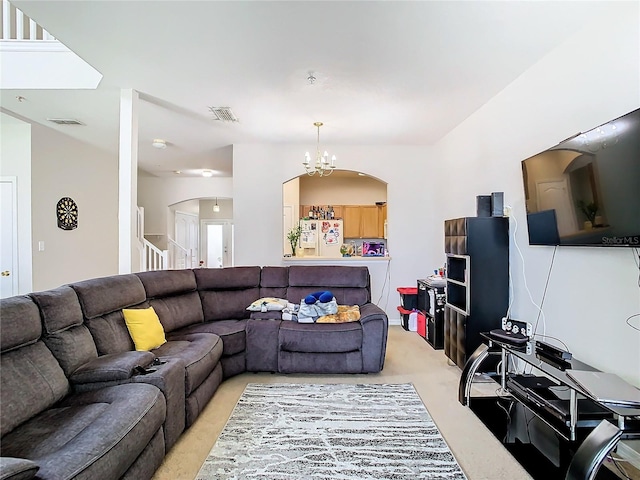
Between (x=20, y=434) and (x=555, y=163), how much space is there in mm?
3436

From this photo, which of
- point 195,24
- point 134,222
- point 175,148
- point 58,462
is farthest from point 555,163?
point 175,148

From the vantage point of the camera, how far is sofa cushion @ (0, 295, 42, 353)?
1757 mm

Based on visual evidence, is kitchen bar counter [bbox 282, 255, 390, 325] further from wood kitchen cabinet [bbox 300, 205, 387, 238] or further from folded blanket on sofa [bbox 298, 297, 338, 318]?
wood kitchen cabinet [bbox 300, 205, 387, 238]

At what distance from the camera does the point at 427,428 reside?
2479 mm

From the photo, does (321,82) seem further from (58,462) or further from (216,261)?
(216,261)

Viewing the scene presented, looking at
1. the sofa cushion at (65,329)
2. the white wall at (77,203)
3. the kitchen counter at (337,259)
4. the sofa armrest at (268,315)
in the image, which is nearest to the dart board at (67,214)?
the white wall at (77,203)

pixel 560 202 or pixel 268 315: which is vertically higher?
pixel 560 202

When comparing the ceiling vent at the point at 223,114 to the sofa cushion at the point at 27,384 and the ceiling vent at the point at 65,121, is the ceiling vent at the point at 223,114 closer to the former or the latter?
the ceiling vent at the point at 65,121

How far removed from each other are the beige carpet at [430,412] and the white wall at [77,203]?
142 inches

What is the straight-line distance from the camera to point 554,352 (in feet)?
7.55

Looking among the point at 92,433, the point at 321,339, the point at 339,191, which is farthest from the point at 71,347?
the point at 339,191

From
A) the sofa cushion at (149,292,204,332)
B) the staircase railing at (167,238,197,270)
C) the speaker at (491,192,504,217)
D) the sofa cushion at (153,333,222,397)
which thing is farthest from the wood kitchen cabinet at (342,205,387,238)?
the sofa cushion at (153,333,222,397)

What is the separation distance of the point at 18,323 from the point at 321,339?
2.32 metres

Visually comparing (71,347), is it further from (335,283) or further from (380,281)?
(380,281)
